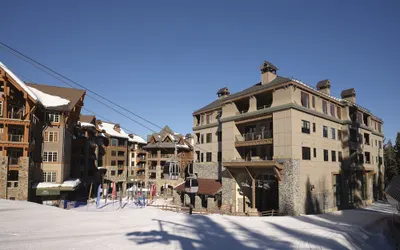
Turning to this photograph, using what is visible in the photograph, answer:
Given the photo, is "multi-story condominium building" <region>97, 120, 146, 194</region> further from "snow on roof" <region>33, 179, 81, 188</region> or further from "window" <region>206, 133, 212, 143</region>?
"window" <region>206, 133, 212, 143</region>

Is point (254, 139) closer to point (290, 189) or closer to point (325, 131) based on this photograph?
point (290, 189)

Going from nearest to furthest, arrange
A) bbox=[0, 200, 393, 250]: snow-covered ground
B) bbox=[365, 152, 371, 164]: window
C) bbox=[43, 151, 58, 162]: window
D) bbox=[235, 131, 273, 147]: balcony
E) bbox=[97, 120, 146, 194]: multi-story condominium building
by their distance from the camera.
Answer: bbox=[0, 200, 393, 250]: snow-covered ground < bbox=[235, 131, 273, 147]: balcony < bbox=[43, 151, 58, 162]: window < bbox=[365, 152, 371, 164]: window < bbox=[97, 120, 146, 194]: multi-story condominium building

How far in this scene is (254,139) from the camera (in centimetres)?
3338

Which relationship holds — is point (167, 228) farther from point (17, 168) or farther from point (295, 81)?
point (17, 168)

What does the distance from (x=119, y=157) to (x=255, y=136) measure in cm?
4679

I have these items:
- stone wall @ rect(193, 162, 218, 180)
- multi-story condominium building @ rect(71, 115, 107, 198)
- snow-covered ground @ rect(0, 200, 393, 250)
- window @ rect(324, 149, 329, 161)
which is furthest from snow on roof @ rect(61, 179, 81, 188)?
window @ rect(324, 149, 329, 161)

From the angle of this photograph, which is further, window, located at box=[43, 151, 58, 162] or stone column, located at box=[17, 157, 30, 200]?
window, located at box=[43, 151, 58, 162]

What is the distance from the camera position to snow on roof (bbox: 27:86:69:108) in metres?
41.2

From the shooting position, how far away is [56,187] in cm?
3806

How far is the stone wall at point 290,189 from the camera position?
2748 cm

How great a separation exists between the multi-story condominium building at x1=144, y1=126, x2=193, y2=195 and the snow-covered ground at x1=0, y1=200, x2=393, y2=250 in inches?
1554

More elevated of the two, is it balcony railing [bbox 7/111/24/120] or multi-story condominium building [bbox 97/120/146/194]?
balcony railing [bbox 7/111/24/120]

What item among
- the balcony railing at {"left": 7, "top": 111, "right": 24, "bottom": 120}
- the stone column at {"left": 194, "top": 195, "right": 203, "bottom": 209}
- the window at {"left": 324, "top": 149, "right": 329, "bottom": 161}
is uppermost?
the balcony railing at {"left": 7, "top": 111, "right": 24, "bottom": 120}

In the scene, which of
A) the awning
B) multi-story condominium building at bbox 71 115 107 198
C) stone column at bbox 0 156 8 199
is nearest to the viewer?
stone column at bbox 0 156 8 199
